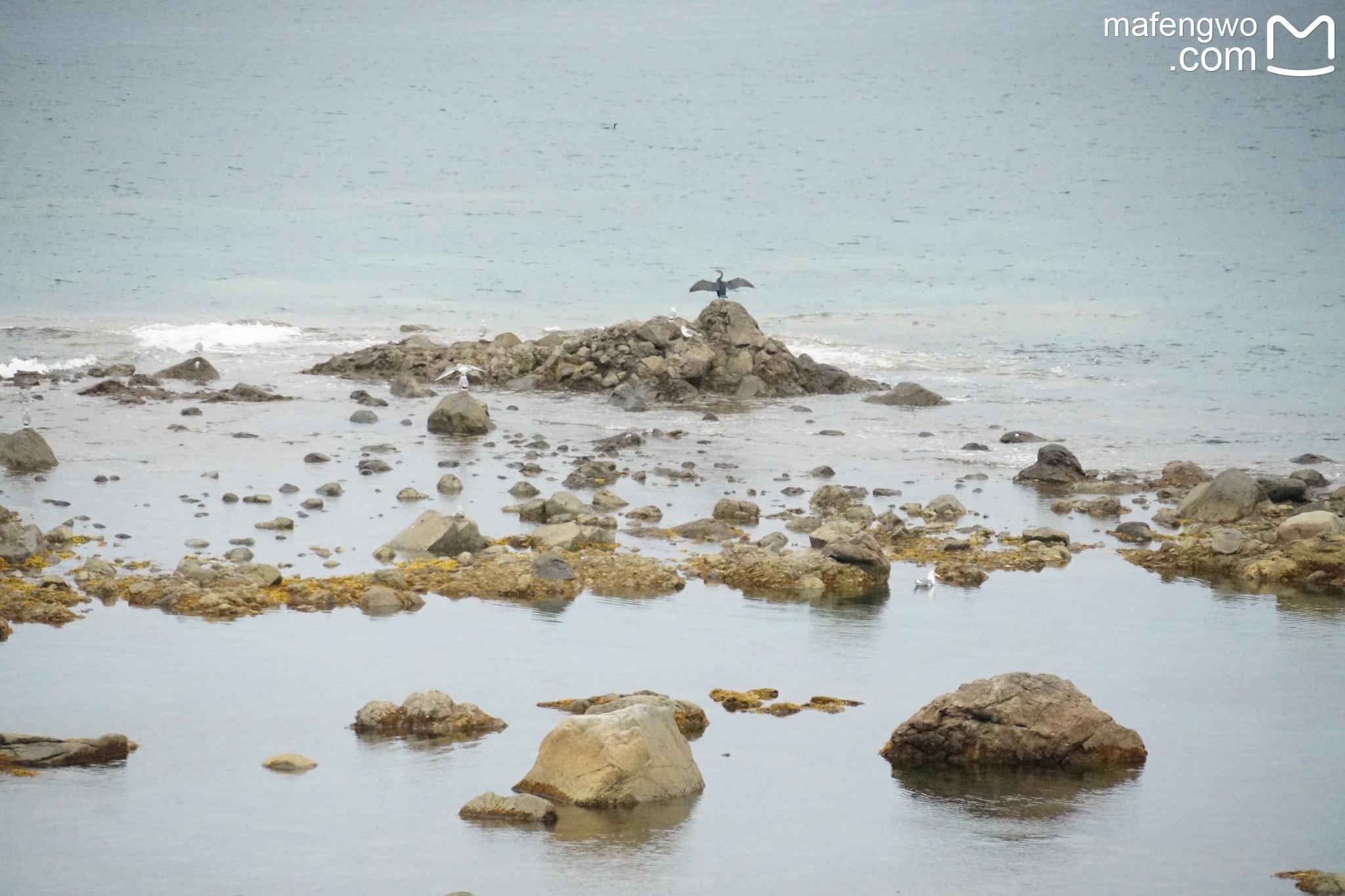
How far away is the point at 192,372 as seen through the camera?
31734 millimetres

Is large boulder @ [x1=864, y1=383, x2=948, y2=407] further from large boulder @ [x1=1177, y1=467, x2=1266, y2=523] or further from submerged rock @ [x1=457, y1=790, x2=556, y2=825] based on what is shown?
submerged rock @ [x1=457, y1=790, x2=556, y2=825]

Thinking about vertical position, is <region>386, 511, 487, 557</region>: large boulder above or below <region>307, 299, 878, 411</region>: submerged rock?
below

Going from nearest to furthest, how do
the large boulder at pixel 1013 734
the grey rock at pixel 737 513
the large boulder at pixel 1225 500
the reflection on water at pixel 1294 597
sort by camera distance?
the large boulder at pixel 1013 734 → the reflection on water at pixel 1294 597 → the grey rock at pixel 737 513 → the large boulder at pixel 1225 500

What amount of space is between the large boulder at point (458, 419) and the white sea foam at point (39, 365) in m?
12.2

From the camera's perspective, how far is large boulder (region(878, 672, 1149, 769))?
397 inches

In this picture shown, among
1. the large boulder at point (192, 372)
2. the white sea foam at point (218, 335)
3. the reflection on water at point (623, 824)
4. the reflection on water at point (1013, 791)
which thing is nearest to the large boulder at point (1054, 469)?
the reflection on water at point (1013, 791)

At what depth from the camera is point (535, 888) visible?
25.9 feet

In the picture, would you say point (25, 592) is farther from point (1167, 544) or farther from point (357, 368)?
point (357, 368)

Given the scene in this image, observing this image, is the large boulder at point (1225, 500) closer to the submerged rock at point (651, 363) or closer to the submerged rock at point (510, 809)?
the submerged rock at point (510, 809)

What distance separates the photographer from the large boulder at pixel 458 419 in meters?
24.6

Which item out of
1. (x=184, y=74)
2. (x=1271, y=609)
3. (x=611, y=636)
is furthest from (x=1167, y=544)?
(x=184, y=74)

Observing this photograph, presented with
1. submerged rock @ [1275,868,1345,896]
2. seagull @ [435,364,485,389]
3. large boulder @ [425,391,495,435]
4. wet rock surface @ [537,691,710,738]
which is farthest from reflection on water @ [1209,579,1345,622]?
seagull @ [435,364,485,389]

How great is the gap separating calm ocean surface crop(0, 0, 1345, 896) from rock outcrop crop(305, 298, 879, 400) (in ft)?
8.23

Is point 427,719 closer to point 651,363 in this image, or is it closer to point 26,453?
point 26,453
